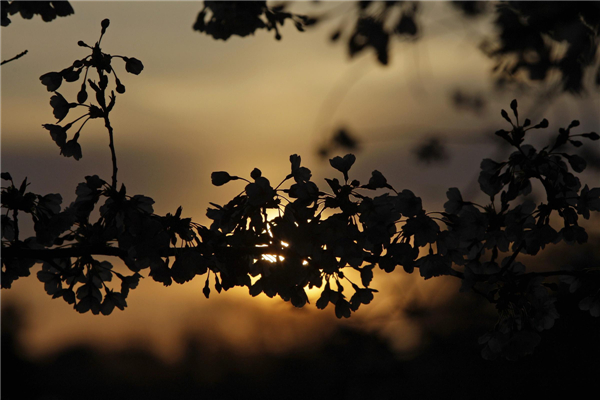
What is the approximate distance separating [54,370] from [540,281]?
41844 millimetres

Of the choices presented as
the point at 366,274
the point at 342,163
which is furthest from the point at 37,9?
the point at 366,274

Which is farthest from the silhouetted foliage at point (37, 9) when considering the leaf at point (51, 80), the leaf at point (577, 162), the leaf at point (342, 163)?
the leaf at point (577, 162)

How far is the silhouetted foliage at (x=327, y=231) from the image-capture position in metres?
2.17

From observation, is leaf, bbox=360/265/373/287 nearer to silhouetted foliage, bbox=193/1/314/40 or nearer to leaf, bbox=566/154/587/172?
leaf, bbox=566/154/587/172

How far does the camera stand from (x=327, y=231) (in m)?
2.12

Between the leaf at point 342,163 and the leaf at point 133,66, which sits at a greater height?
the leaf at point 133,66

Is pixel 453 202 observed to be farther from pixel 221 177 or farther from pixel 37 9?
pixel 37 9

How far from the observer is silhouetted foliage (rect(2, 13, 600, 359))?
2.17 m

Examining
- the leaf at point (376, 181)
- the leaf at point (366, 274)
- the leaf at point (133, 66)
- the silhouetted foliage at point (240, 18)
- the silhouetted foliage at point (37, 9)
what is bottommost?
the leaf at point (366, 274)

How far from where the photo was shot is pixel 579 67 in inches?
139

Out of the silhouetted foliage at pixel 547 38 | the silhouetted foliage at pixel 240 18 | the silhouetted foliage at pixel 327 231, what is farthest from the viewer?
the silhouetted foliage at pixel 240 18

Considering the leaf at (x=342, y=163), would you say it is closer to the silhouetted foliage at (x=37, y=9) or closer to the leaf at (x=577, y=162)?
the leaf at (x=577, y=162)

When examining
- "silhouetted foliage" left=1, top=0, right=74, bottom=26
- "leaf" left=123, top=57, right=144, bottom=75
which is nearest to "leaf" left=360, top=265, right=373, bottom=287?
"leaf" left=123, top=57, right=144, bottom=75

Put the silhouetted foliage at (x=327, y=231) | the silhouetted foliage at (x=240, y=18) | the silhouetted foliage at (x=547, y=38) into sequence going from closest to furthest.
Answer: the silhouetted foliage at (x=327, y=231), the silhouetted foliage at (x=547, y=38), the silhouetted foliage at (x=240, y=18)
